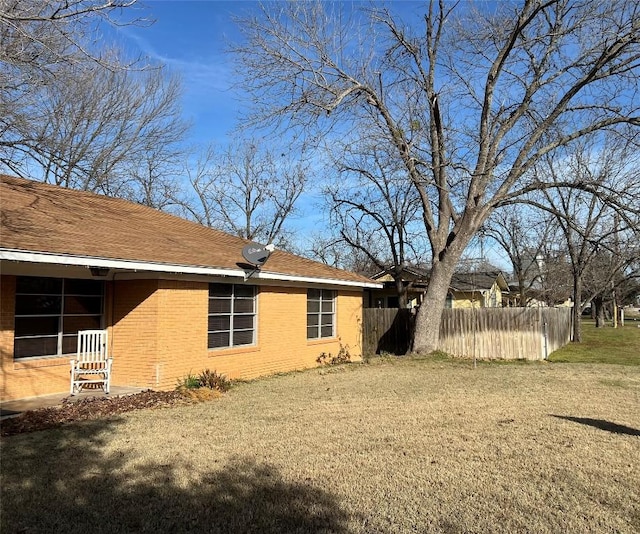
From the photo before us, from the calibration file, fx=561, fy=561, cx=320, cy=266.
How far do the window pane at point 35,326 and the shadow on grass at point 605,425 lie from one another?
28.4ft

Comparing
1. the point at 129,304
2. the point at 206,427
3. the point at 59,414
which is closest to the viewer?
the point at 206,427

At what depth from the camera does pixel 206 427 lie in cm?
771

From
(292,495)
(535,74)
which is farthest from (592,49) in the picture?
(292,495)

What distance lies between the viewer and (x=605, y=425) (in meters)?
7.94

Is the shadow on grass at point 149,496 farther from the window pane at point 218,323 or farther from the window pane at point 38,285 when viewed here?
the window pane at point 218,323

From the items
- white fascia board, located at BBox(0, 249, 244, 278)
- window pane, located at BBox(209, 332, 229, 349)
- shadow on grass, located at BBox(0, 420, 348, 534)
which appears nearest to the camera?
shadow on grass, located at BBox(0, 420, 348, 534)

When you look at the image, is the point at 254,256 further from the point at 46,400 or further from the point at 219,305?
the point at 46,400

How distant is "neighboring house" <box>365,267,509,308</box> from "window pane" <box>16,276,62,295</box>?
1996cm

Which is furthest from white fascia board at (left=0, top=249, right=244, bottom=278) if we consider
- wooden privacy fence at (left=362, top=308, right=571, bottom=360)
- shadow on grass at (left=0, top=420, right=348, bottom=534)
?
wooden privacy fence at (left=362, top=308, right=571, bottom=360)

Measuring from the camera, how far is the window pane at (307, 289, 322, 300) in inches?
633

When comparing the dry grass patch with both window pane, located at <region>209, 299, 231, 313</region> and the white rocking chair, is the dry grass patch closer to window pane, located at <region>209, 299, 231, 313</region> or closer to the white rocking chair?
the white rocking chair

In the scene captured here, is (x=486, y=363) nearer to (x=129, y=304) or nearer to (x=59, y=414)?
(x=129, y=304)

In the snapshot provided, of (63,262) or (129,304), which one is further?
(129,304)

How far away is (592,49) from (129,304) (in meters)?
14.6
